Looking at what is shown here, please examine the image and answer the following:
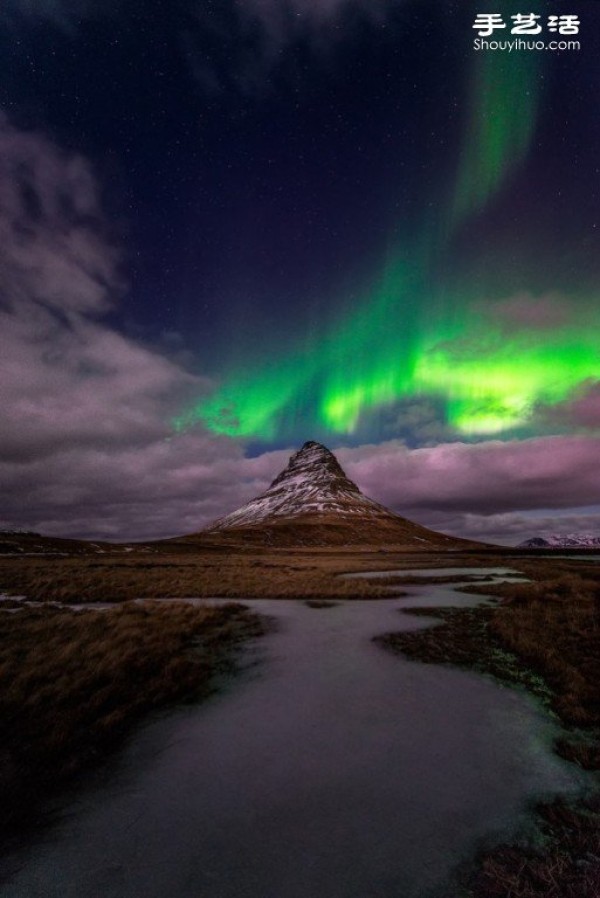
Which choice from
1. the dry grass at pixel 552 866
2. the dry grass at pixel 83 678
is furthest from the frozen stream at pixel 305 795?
the dry grass at pixel 83 678

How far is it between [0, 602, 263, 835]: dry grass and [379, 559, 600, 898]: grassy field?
279 inches

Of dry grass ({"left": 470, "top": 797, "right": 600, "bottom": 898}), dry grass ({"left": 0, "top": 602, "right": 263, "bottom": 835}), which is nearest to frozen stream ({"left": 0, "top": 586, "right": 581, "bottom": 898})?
dry grass ({"left": 470, "top": 797, "right": 600, "bottom": 898})

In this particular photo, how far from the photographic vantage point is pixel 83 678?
11.4 meters

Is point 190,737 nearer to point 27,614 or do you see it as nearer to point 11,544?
point 27,614

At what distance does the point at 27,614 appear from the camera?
20.5 m

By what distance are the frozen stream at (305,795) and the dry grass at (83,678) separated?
957 millimetres

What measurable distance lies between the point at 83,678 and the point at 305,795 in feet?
26.3

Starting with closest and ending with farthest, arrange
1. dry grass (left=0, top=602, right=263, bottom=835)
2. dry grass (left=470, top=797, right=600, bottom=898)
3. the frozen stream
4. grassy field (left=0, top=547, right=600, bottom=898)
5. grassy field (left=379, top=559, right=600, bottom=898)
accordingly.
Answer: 1. dry grass (left=470, top=797, right=600, bottom=898)
2. grassy field (left=379, top=559, right=600, bottom=898)
3. the frozen stream
4. grassy field (left=0, top=547, right=600, bottom=898)
5. dry grass (left=0, top=602, right=263, bottom=835)

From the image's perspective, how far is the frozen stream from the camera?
4.93m

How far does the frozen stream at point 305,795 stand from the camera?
4.93m

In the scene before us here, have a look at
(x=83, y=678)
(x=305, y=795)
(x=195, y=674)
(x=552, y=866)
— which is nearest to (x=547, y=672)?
(x=552, y=866)

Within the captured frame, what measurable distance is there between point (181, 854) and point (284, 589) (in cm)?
2723

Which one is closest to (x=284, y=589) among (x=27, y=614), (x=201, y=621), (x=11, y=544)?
(x=201, y=621)

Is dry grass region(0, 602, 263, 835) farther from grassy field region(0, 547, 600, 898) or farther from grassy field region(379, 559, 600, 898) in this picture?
grassy field region(379, 559, 600, 898)
